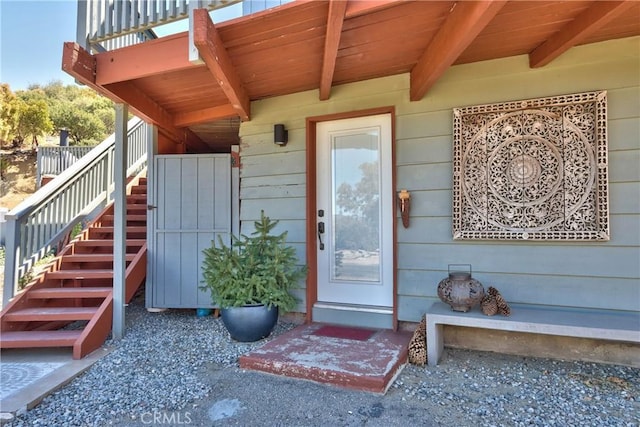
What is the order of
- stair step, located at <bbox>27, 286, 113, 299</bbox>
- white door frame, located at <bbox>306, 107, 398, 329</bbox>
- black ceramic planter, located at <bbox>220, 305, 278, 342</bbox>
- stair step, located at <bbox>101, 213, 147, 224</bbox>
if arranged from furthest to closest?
stair step, located at <bbox>101, 213, 147, 224</bbox> → white door frame, located at <bbox>306, 107, 398, 329</bbox> → stair step, located at <bbox>27, 286, 113, 299</bbox> → black ceramic planter, located at <bbox>220, 305, 278, 342</bbox>

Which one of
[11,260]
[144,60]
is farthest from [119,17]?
[11,260]

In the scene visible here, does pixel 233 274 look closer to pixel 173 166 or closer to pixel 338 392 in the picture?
pixel 338 392

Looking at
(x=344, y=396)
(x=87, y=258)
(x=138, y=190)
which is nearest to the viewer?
(x=344, y=396)

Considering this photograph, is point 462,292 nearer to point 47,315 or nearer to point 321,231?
point 321,231

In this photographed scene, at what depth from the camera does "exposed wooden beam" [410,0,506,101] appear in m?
1.82

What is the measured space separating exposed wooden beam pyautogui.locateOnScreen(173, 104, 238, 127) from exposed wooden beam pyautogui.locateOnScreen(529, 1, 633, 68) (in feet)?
8.59

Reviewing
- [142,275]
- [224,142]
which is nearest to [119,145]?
[142,275]

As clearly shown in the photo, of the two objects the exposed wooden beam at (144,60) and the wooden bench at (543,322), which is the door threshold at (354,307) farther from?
the exposed wooden beam at (144,60)

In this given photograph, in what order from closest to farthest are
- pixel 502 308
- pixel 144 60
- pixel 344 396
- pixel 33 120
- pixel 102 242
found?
pixel 344 396, pixel 502 308, pixel 144 60, pixel 102 242, pixel 33 120

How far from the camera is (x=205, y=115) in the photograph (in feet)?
12.7

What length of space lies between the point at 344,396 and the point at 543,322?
52.3 inches

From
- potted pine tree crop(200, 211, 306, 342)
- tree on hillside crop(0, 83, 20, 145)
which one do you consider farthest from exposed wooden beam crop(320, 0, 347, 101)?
tree on hillside crop(0, 83, 20, 145)

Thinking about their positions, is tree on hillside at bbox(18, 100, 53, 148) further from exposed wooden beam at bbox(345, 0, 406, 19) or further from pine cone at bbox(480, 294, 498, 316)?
pine cone at bbox(480, 294, 498, 316)

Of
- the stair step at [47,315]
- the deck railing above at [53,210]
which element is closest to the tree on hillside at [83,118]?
the deck railing above at [53,210]
